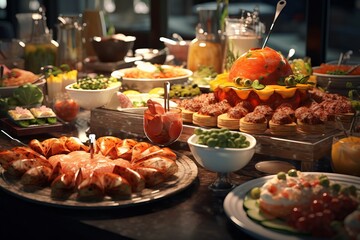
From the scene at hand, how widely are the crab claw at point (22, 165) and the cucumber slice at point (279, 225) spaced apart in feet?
2.40

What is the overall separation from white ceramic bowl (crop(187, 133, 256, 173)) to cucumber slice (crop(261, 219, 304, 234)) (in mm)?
303

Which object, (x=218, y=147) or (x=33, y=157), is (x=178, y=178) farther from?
(x=33, y=157)

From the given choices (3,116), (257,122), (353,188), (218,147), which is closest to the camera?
(353,188)

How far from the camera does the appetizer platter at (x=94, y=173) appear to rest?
1.79 meters

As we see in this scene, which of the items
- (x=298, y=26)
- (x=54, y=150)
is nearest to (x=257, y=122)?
(x=54, y=150)

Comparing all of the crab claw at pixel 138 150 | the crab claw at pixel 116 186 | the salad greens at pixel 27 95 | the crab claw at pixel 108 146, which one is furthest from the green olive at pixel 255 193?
the salad greens at pixel 27 95

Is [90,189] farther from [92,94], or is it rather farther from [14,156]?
[92,94]

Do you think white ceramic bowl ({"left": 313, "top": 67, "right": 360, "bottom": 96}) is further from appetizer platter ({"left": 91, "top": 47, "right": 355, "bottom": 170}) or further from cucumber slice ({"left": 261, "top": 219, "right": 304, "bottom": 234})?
cucumber slice ({"left": 261, "top": 219, "right": 304, "bottom": 234})

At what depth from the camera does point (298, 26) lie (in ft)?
33.1

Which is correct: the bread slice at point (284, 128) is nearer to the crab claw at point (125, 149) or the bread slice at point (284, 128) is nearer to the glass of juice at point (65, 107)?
the crab claw at point (125, 149)

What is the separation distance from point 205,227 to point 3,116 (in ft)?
4.65

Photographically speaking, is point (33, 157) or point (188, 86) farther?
point (188, 86)

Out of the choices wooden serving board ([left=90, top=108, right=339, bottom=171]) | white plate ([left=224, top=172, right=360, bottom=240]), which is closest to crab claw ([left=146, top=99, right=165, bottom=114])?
wooden serving board ([left=90, top=108, right=339, bottom=171])

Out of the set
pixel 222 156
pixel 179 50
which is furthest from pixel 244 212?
pixel 179 50
